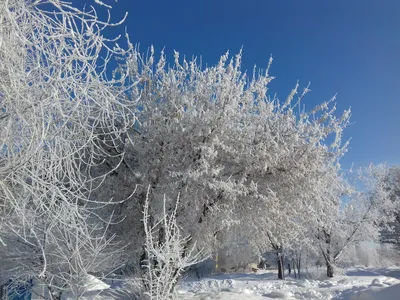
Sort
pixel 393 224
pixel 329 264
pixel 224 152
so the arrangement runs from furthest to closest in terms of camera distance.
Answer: pixel 393 224 → pixel 329 264 → pixel 224 152

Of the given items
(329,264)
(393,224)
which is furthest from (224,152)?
(393,224)

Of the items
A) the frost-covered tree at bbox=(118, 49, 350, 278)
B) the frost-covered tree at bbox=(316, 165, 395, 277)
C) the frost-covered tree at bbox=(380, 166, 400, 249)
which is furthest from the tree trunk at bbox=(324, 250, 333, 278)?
the frost-covered tree at bbox=(118, 49, 350, 278)

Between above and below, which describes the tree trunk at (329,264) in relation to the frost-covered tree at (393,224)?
below

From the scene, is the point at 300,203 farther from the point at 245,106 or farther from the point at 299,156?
the point at 245,106

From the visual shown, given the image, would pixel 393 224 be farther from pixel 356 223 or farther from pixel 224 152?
pixel 224 152

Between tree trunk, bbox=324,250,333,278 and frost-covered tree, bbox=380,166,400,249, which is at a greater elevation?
frost-covered tree, bbox=380,166,400,249

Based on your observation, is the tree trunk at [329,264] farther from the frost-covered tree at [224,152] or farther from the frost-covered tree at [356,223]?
the frost-covered tree at [224,152]

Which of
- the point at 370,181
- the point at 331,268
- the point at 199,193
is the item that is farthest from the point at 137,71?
the point at 370,181

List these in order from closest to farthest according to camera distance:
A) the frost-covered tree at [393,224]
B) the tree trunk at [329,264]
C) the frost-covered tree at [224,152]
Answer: the frost-covered tree at [224,152] < the tree trunk at [329,264] < the frost-covered tree at [393,224]

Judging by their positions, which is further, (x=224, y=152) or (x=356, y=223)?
(x=356, y=223)

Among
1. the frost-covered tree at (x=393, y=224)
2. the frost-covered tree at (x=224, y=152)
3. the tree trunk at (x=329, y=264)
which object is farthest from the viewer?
the frost-covered tree at (x=393, y=224)

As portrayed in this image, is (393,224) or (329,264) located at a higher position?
(393,224)

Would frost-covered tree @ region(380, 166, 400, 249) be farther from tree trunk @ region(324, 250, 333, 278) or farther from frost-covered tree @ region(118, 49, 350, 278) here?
frost-covered tree @ region(118, 49, 350, 278)

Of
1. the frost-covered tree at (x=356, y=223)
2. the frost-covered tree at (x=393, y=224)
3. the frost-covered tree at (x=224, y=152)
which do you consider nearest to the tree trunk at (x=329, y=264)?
the frost-covered tree at (x=356, y=223)
